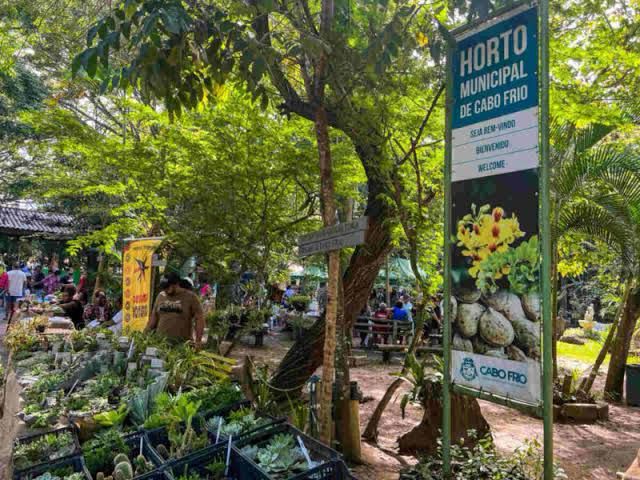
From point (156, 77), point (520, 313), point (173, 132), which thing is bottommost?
point (520, 313)

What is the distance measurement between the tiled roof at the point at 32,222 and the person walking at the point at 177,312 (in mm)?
11888

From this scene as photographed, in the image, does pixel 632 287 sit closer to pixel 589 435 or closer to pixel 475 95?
pixel 589 435

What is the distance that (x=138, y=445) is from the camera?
3.01m

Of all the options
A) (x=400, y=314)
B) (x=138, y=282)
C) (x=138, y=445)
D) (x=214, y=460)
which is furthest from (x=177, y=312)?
(x=400, y=314)

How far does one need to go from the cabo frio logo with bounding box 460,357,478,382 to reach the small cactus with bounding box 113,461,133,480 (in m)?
1.90

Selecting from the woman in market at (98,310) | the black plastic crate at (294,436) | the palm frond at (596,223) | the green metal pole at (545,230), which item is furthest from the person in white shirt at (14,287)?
the green metal pole at (545,230)

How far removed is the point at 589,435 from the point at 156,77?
6368 millimetres

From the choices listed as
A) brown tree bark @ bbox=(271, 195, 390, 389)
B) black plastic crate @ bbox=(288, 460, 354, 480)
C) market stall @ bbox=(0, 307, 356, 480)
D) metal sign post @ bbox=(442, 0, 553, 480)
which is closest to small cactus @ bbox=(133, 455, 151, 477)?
market stall @ bbox=(0, 307, 356, 480)

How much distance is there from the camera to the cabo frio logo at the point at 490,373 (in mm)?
2655

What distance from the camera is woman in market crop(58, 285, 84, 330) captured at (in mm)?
10148

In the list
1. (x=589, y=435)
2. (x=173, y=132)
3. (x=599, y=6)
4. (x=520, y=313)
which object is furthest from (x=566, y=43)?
(x=589, y=435)

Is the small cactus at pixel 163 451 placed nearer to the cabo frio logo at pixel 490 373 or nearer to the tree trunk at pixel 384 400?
the cabo frio logo at pixel 490 373

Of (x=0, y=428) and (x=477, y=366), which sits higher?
(x=477, y=366)

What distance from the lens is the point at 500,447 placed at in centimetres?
545
